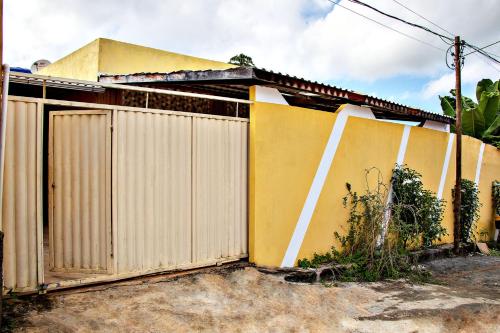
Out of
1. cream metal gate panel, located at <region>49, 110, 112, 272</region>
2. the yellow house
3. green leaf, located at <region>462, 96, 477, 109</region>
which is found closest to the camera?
cream metal gate panel, located at <region>49, 110, 112, 272</region>

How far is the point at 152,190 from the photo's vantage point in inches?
197

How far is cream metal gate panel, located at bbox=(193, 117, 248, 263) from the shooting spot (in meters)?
5.45

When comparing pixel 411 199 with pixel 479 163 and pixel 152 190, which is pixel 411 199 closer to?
pixel 479 163

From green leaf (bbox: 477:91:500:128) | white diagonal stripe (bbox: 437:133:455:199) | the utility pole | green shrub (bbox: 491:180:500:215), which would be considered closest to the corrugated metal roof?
the utility pole

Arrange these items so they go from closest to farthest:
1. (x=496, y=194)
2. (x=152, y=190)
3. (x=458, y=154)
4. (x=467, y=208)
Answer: (x=152, y=190) < (x=458, y=154) < (x=467, y=208) < (x=496, y=194)

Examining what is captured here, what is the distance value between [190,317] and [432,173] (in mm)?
7484

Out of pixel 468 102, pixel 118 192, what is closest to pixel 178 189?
pixel 118 192

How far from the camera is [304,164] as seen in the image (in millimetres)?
6512

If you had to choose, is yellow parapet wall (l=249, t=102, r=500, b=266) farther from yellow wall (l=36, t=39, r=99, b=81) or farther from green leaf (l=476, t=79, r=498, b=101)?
green leaf (l=476, t=79, r=498, b=101)

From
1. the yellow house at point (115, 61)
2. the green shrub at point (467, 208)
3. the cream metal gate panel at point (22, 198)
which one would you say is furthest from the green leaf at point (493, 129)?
the cream metal gate panel at point (22, 198)

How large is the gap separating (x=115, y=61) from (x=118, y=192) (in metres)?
5.62

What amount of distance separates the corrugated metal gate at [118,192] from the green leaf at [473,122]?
1044cm

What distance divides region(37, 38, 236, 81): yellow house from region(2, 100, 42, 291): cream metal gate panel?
16.6ft

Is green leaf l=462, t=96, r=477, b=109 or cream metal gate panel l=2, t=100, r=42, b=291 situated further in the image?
green leaf l=462, t=96, r=477, b=109
